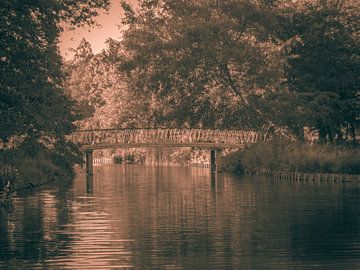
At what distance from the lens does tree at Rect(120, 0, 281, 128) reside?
3853 inches

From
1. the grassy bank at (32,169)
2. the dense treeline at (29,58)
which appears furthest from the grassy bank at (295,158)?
the dense treeline at (29,58)

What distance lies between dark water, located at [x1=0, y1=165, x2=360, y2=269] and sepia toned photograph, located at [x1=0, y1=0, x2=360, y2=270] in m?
0.07

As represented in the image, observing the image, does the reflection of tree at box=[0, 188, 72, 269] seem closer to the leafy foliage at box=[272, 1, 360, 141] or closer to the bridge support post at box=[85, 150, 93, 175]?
the bridge support post at box=[85, 150, 93, 175]

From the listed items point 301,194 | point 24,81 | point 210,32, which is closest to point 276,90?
point 210,32

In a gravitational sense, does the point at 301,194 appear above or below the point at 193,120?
below

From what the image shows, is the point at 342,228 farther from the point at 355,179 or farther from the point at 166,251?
the point at 355,179

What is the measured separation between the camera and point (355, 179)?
64.6m

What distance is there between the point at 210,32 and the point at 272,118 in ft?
36.5

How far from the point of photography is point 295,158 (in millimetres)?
74188

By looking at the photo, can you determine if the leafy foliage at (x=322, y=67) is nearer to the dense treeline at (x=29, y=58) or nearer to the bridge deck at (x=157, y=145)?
the bridge deck at (x=157, y=145)

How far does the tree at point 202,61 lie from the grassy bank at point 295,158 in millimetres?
11279

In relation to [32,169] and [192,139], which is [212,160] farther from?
[32,169]

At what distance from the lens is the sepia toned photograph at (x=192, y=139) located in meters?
31.2

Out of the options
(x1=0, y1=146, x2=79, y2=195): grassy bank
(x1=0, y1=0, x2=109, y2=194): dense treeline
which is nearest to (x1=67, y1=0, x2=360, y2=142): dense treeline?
(x1=0, y1=146, x2=79, y2=195): grassy bank
